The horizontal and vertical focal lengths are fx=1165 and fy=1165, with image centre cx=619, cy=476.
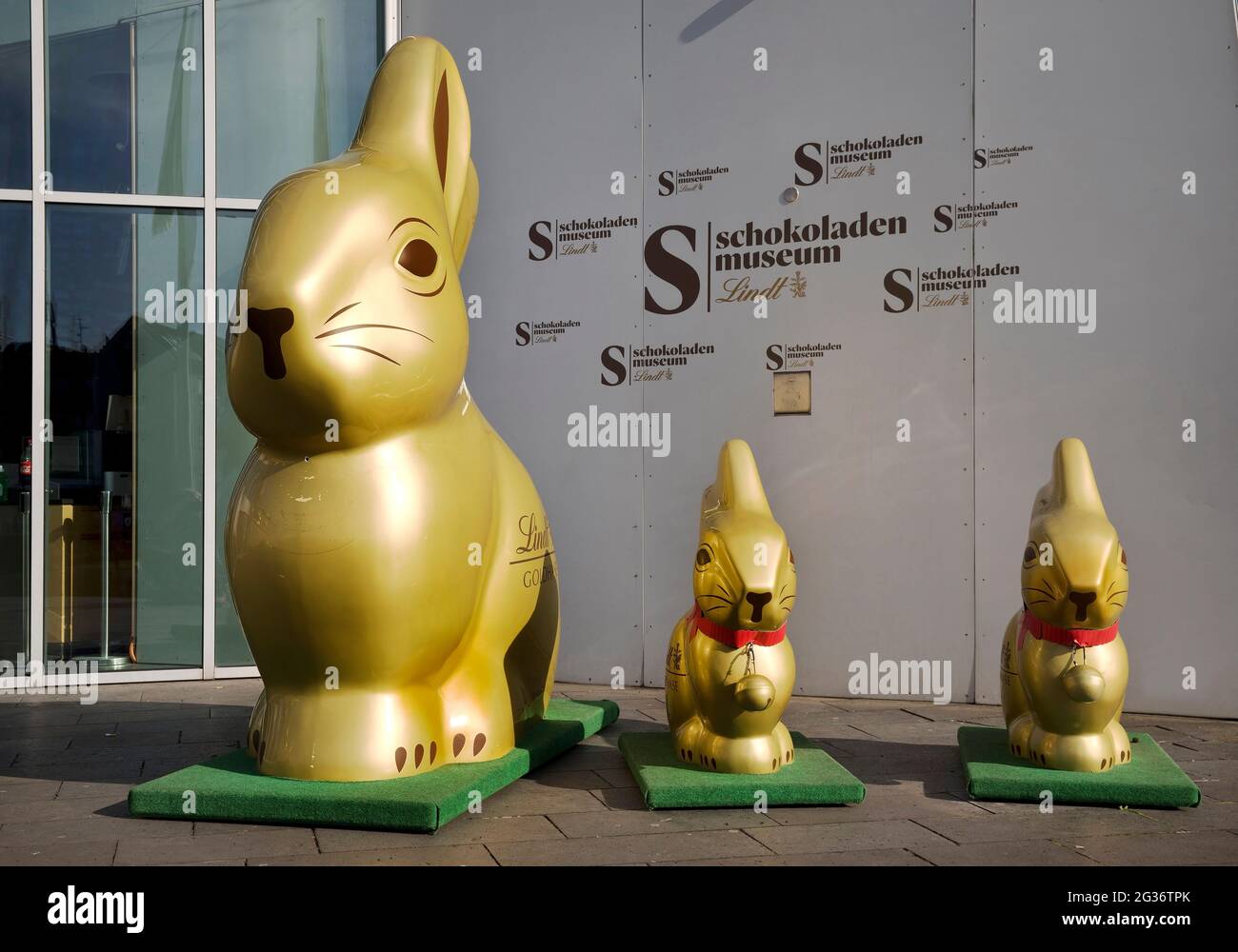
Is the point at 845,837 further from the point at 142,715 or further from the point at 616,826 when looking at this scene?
the point at 142,715

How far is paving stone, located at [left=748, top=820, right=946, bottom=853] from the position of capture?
14.2 feet

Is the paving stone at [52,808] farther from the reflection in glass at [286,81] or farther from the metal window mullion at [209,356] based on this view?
the reflection in glass at [286,81]

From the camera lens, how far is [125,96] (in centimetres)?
855

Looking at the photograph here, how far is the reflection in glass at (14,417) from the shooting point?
8336mm

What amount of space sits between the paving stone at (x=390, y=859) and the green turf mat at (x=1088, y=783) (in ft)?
7.29

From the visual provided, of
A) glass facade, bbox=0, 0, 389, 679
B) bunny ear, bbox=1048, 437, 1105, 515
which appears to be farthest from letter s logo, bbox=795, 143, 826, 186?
glass facade, bbox=0, 0, 389, 679

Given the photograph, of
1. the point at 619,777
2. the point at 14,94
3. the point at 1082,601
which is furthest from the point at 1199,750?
the point at 14,94

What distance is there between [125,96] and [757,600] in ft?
21.4

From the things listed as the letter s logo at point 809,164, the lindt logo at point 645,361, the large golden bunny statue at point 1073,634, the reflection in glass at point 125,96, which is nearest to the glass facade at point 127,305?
the reflection in glass at point 125,96

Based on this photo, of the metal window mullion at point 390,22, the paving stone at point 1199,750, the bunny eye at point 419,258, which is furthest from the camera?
the metal window mullion at point 390,22

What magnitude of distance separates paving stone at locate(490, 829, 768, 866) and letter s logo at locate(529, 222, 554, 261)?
5.14 m

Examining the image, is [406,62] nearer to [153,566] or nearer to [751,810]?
[751,810]

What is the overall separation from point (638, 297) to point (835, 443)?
5.78 feet

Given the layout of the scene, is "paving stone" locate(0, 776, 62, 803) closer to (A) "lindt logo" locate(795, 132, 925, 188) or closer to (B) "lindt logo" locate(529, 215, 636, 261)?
(B) "lindt logo" locate(529, 215, 636, 261)
